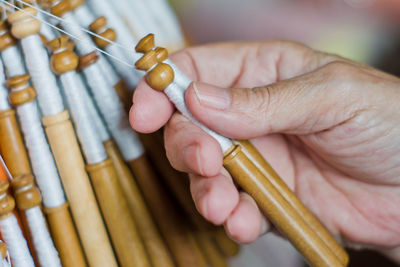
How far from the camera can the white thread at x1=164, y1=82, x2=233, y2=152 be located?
1.51ft

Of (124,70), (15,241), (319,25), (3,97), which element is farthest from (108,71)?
(319,25)

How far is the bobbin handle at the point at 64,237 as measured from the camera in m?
0.44

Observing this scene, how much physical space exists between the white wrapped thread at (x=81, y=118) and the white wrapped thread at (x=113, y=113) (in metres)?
0.02

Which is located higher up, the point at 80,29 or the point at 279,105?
the point at 80,29

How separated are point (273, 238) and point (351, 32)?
0.54 metres

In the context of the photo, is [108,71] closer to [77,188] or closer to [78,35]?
[78,35]

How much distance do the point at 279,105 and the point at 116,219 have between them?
0.25 metres

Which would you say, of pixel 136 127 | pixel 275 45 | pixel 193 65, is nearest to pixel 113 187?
pixel 136 127

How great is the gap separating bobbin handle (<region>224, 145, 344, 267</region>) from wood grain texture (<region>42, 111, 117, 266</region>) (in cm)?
17

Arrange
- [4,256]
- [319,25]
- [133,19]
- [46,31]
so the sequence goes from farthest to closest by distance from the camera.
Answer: [319,25], [133,19], [46,31], [4,256]

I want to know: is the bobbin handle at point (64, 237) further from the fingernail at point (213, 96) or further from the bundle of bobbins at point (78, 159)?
the fingernail at point (213, 96)

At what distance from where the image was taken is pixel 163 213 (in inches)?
20.8

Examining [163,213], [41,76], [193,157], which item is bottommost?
[163,213]

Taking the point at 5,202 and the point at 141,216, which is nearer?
the point at 5,202
